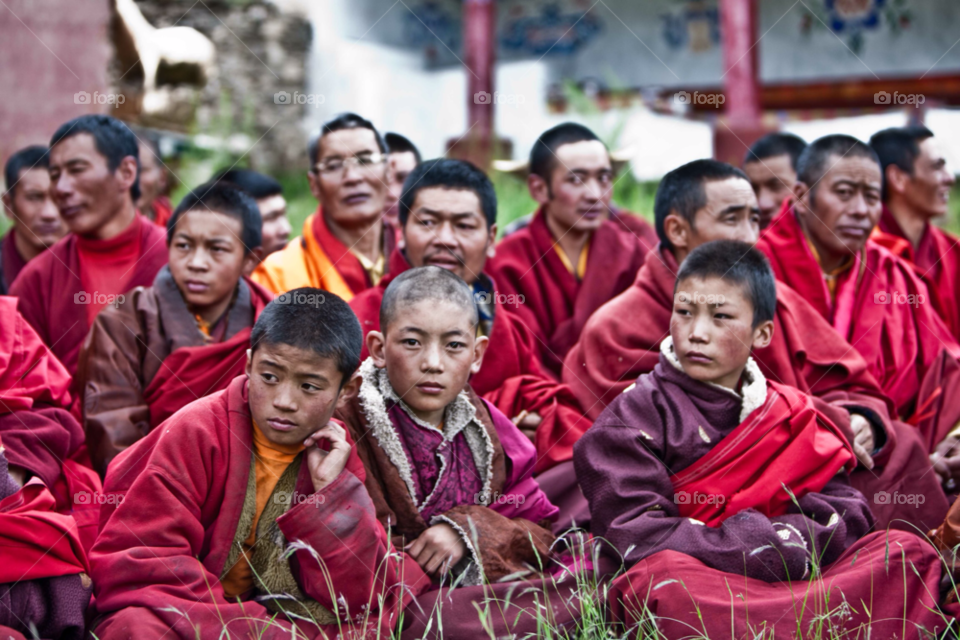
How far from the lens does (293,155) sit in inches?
424

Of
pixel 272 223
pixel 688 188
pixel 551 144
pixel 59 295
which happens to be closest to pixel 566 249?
pixel 551 144

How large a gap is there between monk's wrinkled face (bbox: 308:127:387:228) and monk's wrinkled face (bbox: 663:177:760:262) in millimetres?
1334

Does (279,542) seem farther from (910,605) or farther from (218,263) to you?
(910,605)

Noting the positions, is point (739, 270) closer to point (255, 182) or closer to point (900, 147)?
point (900, 147)

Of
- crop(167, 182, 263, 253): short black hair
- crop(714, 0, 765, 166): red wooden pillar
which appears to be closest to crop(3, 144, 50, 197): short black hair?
crop(167, 182, 263, 253): short black hair

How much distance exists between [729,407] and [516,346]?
0.99 meters

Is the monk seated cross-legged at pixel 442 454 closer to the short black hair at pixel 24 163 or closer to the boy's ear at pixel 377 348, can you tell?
the boy's ear at pixel 377 348

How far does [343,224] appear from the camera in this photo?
4.24 metres

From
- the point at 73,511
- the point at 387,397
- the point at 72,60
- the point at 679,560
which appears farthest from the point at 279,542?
the point at 72,60

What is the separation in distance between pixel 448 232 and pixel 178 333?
3.29 ft

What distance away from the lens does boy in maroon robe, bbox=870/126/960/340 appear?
14.7 feet

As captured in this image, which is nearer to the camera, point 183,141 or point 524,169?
point 524,169

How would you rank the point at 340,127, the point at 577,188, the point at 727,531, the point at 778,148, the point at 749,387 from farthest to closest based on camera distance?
the point at 778,148
the point at 577,188
the point at 340,127
the point at 749,387
the point at 727,531

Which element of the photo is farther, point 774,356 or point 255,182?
point 255,182
